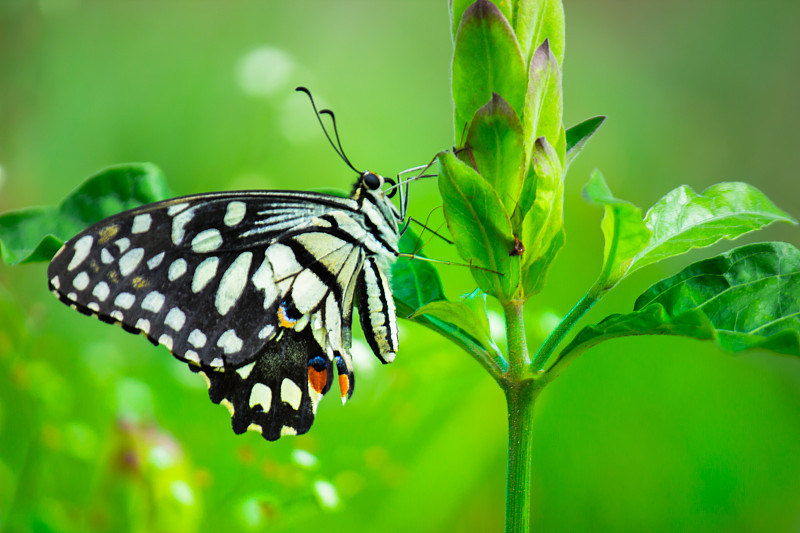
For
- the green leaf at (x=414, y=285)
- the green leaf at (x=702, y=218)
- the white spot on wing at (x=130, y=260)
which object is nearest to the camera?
the green leaf at (x=702, y=218)

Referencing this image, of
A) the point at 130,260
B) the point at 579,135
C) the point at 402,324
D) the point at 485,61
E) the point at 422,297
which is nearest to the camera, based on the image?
the point at 485,61

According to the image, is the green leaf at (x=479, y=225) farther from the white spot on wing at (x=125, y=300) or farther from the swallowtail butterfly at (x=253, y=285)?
the white spot on wing at (x=125, y=300)

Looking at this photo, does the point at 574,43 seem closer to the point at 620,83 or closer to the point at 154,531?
the point at 620,83

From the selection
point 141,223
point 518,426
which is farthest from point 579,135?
point 141,223

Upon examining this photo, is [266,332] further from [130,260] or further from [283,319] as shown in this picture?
[130,260]

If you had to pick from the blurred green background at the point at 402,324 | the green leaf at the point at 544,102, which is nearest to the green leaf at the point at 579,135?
the green leaf at the point at 544,102

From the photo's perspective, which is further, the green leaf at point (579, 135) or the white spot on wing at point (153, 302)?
the white spot on wing at point (153, 302)

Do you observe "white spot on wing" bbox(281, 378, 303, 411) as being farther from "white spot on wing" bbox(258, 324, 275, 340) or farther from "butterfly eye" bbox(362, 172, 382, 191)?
"butterfly eye" bbox(362, 172, 382, 191)
